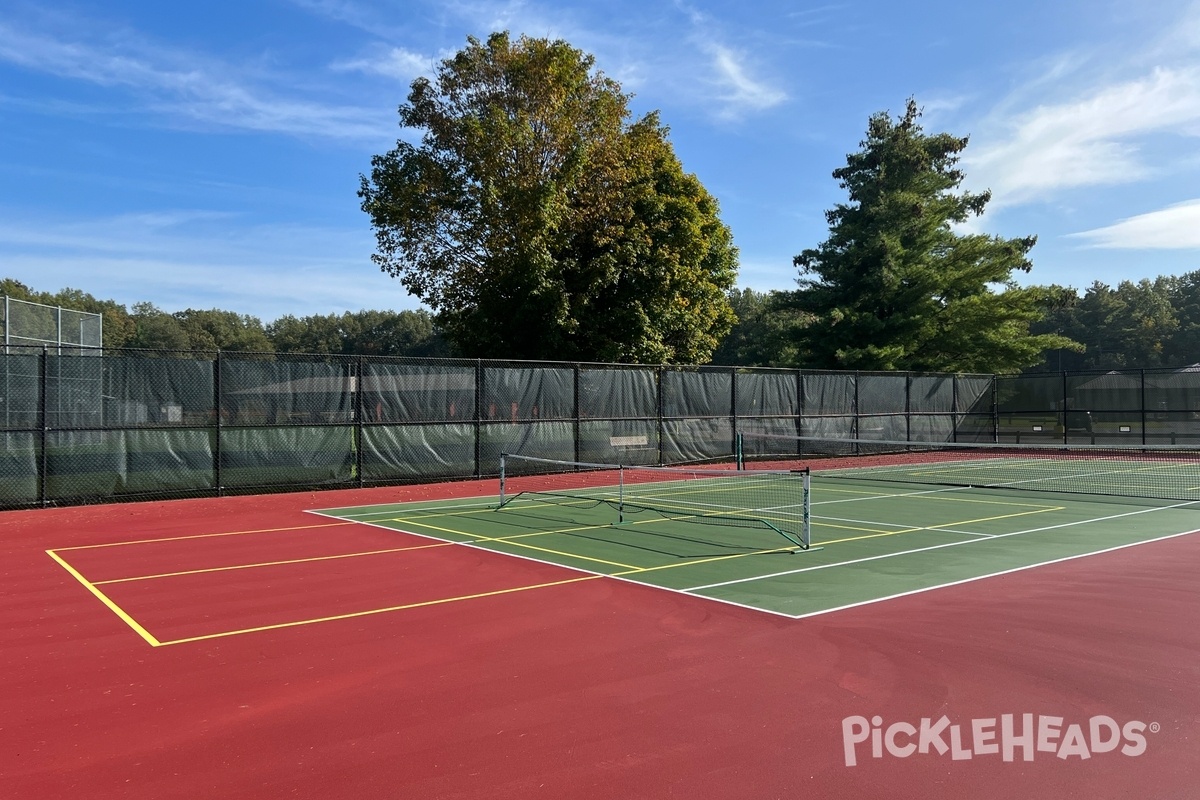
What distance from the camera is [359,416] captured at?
1752cm

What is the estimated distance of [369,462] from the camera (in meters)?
17.7

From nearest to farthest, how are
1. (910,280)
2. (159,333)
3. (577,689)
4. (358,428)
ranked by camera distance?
(577,689), (358,428), (910,280), (159,333)

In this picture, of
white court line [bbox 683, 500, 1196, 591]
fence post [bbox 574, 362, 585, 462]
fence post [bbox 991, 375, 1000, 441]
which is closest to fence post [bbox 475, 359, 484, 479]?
fence post [bbox 574, 362, 585, 462]

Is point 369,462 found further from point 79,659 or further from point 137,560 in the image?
point 79,659

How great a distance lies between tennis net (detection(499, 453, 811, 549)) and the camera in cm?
1223

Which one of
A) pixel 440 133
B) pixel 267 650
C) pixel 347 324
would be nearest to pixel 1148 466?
pixel 440 133

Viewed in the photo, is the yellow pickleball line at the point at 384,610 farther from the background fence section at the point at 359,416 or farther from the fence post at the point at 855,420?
the fence post at the point at 855,420

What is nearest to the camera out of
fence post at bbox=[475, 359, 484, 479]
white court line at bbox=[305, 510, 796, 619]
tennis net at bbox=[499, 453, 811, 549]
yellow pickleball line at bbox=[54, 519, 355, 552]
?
white court line at bbox=[305, 510, 796, 619]

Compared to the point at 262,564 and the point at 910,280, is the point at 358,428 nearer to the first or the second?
the point at 262,564

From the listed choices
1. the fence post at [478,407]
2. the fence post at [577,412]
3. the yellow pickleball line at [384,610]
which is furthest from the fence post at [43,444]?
the fence post at [577,412]

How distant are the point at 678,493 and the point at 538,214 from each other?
10606 mm

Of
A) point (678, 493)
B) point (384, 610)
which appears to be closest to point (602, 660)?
point (384, 610)

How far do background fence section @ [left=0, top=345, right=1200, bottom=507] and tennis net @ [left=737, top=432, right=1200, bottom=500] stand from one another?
65 cm

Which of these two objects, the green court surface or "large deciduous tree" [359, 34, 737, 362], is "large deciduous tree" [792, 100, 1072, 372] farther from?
the green court surface
